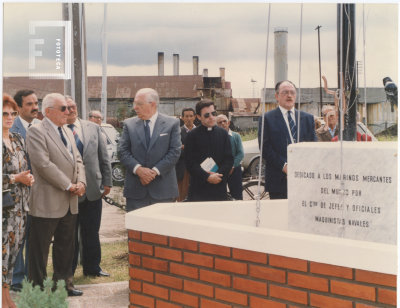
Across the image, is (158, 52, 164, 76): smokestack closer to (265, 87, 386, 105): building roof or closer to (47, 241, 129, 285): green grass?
(265, 87, 386, 105): building roof

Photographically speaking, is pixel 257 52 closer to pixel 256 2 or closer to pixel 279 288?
pixel 256 2

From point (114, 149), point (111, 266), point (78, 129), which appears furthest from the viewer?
point (114, 149)

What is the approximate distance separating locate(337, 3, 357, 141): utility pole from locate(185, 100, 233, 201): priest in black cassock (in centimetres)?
148

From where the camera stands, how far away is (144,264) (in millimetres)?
A: 2326

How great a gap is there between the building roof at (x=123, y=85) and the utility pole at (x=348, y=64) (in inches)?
70.7

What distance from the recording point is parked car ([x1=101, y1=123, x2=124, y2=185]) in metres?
4.42

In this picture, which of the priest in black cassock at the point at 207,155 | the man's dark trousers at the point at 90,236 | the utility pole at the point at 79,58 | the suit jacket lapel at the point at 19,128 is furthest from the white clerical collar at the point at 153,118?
the suit jacket lapel at the point at 19,128

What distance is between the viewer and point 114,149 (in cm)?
527

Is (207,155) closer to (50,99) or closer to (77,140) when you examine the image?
(77,140)

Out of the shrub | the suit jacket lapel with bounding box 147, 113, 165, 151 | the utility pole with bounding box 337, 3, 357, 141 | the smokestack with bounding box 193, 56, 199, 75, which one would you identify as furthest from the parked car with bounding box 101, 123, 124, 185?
the utility pole with bounding box 337, 3, 357, 141

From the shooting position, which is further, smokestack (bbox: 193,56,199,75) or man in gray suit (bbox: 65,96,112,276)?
smokestack (bbox: 193,56,199,75)

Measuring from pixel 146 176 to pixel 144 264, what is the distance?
1510 millimetres

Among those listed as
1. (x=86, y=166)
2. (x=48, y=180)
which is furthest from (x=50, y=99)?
(x=86, y=166)

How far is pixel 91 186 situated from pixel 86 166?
19 cm
